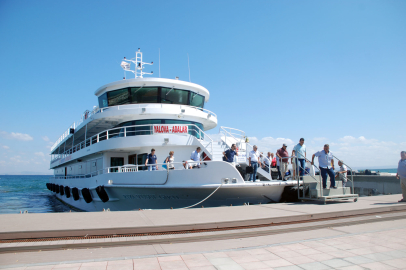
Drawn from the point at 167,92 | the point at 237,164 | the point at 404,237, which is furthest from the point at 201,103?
the point at 404,237

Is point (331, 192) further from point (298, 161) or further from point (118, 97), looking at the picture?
point (118, 97)

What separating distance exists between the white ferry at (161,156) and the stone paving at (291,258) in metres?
3.89

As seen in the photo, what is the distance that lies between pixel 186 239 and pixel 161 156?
24.5 feet

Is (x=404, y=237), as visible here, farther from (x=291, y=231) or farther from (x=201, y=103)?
(x=201, y=103)

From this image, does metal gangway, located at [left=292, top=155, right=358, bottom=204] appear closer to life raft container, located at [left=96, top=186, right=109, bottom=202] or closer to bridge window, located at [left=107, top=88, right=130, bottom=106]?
life raft container, located at [left=96, top=186, right=109, bottom=202]

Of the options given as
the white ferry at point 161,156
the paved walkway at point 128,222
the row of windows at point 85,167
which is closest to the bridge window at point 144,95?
the white ferry at point 161,156

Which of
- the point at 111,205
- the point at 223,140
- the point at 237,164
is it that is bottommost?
the point at 111,205

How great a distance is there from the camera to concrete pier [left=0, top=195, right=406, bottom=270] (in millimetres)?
3307

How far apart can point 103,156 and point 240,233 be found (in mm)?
10266

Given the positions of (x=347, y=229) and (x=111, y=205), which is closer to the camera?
(x=347, y=229)

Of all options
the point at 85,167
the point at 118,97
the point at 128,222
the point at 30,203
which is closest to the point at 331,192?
the point at 128,222

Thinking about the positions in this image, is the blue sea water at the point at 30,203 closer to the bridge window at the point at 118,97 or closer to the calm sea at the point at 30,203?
the calm sea at the point at 30,203

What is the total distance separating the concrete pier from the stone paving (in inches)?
0.4

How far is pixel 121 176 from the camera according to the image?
11.2 metres
